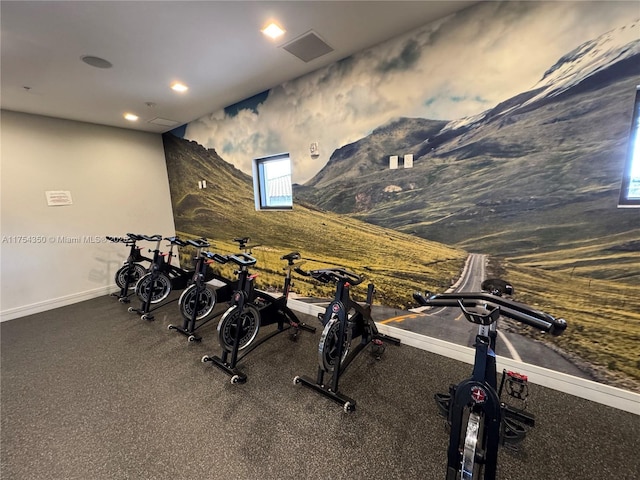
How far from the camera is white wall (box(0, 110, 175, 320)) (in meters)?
3.45

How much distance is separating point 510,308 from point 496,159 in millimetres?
1533

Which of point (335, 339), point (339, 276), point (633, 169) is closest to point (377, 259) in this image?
point (339, 276)

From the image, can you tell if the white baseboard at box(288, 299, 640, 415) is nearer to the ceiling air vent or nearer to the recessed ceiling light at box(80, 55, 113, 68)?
the recessed ceiling light at box(80, 55, 113, 68)

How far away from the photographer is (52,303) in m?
3.81

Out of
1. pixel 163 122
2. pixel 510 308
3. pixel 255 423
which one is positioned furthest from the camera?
pixel 163 122

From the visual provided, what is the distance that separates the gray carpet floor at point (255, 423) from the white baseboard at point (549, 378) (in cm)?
6

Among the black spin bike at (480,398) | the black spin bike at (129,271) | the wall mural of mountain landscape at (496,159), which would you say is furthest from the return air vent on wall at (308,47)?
the black spin bike at (129,271)

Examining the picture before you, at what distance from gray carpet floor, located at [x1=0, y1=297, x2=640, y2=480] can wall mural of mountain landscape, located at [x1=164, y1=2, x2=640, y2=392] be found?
2.09 feet

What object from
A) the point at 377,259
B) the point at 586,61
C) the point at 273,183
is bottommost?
the point at 377,259

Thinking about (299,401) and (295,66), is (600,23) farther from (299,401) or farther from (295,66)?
(299,401)

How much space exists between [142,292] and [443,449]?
385 centimetres

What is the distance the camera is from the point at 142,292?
11.5ft

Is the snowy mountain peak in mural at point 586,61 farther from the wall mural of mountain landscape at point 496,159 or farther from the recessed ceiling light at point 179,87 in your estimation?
the recessed ceiling light at point 179,87

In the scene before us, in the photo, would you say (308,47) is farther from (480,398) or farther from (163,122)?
(163,122)
